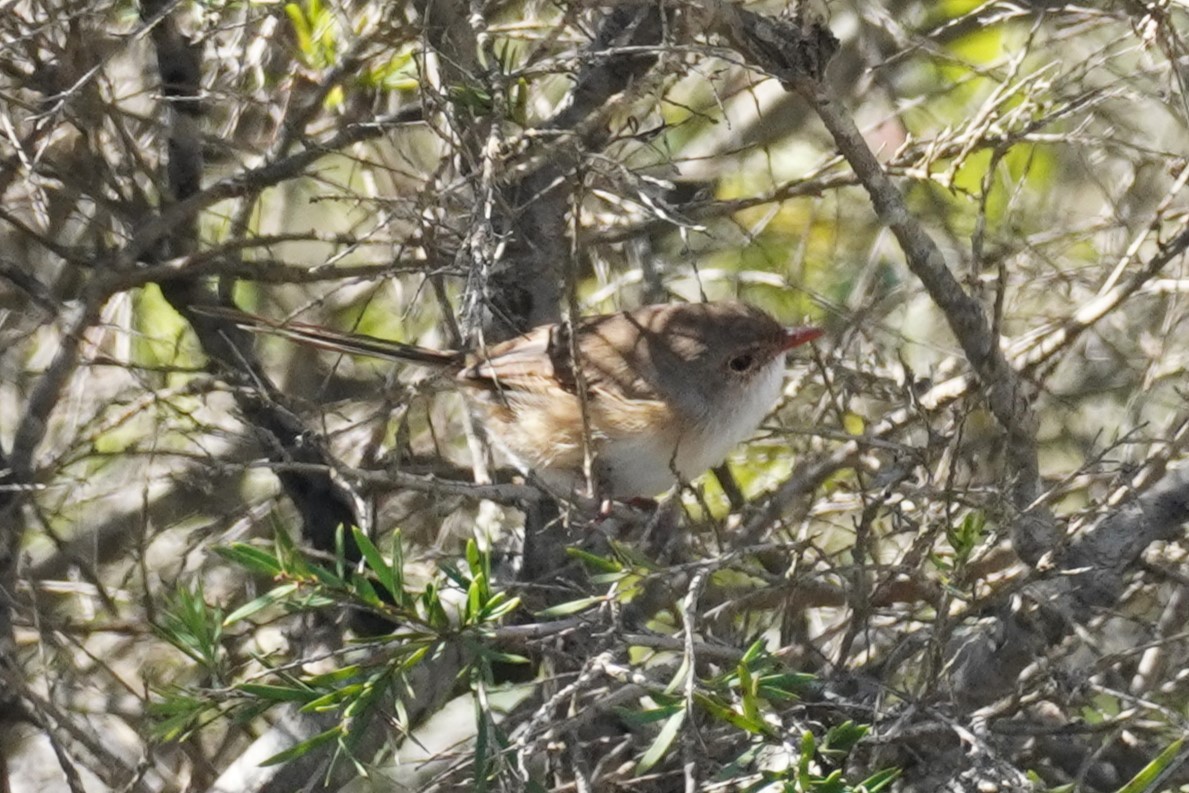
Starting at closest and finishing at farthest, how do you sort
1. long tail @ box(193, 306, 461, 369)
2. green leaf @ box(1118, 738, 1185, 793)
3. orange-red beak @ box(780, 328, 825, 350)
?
1. green leaf @ box(1118, 738, 1185, 793)
2. long tail @ box(193, 306, 461, 369)
3. orange-red beak @ box(780, 328, 825, 350)

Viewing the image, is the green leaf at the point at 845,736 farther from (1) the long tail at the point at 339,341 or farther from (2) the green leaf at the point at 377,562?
(1) the long tail at the point at 339,341

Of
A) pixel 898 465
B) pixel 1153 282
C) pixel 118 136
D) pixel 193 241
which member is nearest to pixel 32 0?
pixel 118 136

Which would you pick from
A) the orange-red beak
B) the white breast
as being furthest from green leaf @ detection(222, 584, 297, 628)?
the orange-red beak

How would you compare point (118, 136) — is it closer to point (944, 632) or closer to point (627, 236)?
point (627, 236)

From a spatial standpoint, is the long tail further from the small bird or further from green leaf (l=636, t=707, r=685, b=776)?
green leaf (l=636, t=707, r=685, b=776)

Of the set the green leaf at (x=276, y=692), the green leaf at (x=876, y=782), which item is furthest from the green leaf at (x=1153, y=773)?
the green leaf at (x=276, y=692)

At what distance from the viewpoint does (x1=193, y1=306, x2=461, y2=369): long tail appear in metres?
4.19

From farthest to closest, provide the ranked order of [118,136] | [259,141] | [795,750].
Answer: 1. [259,141]
2. [118,136]
3. [795,750]

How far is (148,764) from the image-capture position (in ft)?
10.7

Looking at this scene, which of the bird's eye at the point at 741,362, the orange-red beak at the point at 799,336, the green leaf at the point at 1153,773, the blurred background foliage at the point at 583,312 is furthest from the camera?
the bird's eye at the point at 741,362

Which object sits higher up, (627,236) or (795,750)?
(627,236)

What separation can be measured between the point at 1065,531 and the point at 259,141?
2966mm

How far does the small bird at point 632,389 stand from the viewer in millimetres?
4375

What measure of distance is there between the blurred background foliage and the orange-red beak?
0.29 ft
